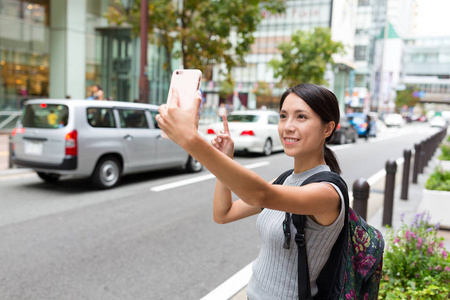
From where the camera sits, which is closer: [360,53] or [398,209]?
[398,209]

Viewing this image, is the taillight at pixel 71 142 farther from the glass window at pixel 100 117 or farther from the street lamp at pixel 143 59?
the street lamp at pixel 143 59

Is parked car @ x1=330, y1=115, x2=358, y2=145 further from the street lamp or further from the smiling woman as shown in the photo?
the smiling woman

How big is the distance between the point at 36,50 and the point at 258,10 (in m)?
11.4

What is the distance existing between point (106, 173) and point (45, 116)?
1.54 metres

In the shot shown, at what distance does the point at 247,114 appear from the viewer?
48.9 ft

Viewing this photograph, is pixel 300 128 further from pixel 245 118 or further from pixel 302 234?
A: pixel 245 118

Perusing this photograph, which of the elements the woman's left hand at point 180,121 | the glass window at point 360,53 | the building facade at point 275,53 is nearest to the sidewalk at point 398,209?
the woman's left hand at point 180,121

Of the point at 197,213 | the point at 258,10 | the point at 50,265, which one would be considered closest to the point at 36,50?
the point at 258,10

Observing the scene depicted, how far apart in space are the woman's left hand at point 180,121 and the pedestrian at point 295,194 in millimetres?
128

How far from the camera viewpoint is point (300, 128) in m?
1.52

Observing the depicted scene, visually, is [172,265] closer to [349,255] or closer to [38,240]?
[38,240]

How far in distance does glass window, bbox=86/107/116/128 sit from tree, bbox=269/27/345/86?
2453 cm

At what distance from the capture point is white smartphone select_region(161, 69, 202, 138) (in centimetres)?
114

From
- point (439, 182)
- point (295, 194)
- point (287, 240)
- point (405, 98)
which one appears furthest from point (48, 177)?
point (405, 98)
